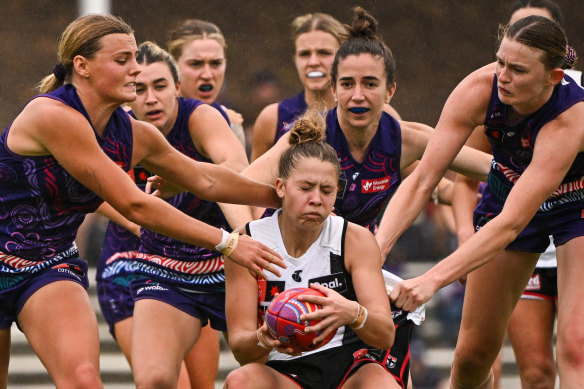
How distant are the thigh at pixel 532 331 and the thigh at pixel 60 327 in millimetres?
2123

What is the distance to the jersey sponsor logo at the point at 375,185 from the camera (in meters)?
5.11

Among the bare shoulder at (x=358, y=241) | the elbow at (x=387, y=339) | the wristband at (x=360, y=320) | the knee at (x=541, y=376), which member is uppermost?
the bare shoulder at (x=358, y=241)

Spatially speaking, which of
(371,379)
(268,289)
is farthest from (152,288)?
(371,379)

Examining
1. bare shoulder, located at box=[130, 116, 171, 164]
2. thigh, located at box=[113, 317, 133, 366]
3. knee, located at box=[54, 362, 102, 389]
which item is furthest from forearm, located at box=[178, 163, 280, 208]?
thigh, located at box=[113, 317, 133, 366]

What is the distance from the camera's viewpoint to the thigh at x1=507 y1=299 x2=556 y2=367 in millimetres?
5285

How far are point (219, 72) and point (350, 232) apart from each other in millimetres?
2412

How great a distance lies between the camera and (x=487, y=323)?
191 inches

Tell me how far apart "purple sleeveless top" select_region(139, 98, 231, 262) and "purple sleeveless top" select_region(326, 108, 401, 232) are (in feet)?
2.00

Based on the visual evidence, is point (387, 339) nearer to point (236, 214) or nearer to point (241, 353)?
point (241, 353)

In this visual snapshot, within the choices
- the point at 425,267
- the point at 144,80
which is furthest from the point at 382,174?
the point at 425,267

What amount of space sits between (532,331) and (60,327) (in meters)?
2.33

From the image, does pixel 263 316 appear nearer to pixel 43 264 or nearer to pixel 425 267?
pixel 43 264

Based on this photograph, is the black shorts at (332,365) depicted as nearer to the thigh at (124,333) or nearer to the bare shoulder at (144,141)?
the bare shoulder at (144,141)

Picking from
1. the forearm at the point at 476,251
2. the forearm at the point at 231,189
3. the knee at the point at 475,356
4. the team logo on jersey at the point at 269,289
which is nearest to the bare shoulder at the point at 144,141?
the forearm at the point at 231,189
